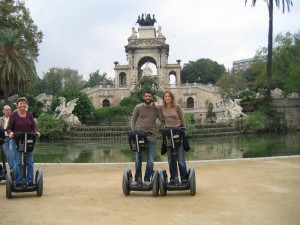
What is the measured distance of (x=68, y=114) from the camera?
31531 millimetres

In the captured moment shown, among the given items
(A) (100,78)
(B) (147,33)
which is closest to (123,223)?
(B) (147,33)

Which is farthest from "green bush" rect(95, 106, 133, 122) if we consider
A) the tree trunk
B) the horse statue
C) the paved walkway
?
the paved walkway

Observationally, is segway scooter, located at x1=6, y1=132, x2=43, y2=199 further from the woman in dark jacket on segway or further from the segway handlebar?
the woman in dark jacket on segway

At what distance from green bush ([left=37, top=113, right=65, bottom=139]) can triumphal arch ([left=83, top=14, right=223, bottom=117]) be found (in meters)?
26.2

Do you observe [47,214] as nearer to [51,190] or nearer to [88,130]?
[51,190]

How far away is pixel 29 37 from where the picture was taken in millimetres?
40312

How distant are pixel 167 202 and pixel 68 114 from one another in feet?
87.5

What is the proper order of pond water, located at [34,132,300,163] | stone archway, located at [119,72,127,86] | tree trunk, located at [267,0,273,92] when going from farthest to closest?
stone archway, located at [119,72,127,86] < tree trunk, located at [267,0,273,92] < pond water, located at [34,132,300,163]

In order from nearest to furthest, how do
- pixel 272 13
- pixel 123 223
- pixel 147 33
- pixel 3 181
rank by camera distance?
pixel 123 223 → pixel 3 181 → pixel 272 13 → pixel 147 33

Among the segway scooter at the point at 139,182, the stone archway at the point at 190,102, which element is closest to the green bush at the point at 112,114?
the stone archway at the point at 190,102

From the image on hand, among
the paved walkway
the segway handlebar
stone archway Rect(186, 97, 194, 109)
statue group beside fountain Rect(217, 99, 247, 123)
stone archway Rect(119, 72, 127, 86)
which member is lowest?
the paved walkway

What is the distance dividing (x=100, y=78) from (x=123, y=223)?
83172 millimetres

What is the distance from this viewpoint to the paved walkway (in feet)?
15.9

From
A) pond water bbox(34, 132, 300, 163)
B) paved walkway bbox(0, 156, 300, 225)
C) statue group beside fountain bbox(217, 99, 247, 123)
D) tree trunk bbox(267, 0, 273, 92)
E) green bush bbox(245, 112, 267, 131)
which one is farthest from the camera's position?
statue group beside fountain bbox(217, 99, 247, 123)
